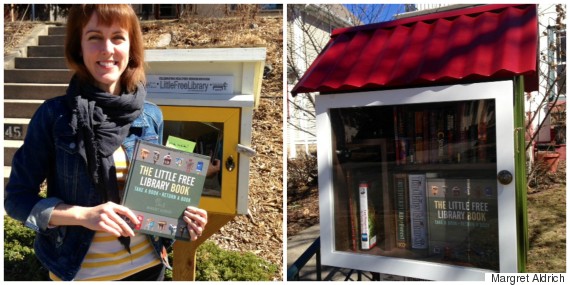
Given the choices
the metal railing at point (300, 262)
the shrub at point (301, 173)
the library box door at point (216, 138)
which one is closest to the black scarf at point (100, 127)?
the library box door at point (216, 138)

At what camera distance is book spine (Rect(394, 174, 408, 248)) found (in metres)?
2.73

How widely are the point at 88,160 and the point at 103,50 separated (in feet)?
1.26

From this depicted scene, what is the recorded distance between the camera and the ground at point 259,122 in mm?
4238

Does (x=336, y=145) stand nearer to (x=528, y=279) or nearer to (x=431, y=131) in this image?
(x=431, y=131)

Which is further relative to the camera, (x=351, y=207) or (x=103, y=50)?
(x=351, y=207)

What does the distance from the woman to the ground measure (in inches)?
90.1

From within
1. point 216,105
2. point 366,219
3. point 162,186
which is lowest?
point 366,219

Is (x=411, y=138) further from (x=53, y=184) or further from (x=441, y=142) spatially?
(x=53, y=184)

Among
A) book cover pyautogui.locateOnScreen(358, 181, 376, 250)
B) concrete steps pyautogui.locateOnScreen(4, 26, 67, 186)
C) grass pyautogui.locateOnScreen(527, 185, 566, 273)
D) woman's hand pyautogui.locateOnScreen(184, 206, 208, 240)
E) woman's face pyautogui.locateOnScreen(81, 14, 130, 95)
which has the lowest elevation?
grass pyautogui.locateOnScreen(527, 185, 566, 273)

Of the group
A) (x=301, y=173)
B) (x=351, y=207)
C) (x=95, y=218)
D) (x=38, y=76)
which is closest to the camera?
(x=95, y=218)

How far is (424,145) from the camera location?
2707 millimetres

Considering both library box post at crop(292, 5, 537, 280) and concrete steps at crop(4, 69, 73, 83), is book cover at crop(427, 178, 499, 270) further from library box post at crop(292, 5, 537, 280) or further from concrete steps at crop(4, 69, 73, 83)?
concrete steps at crop(4, 69, 73, 83)

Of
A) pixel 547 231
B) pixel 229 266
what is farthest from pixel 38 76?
pixel 547 231

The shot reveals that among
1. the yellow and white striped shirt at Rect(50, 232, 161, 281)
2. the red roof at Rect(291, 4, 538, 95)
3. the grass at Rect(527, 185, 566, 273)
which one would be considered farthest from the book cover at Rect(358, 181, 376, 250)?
the grass at Rect(527, 185, 566, 273)
